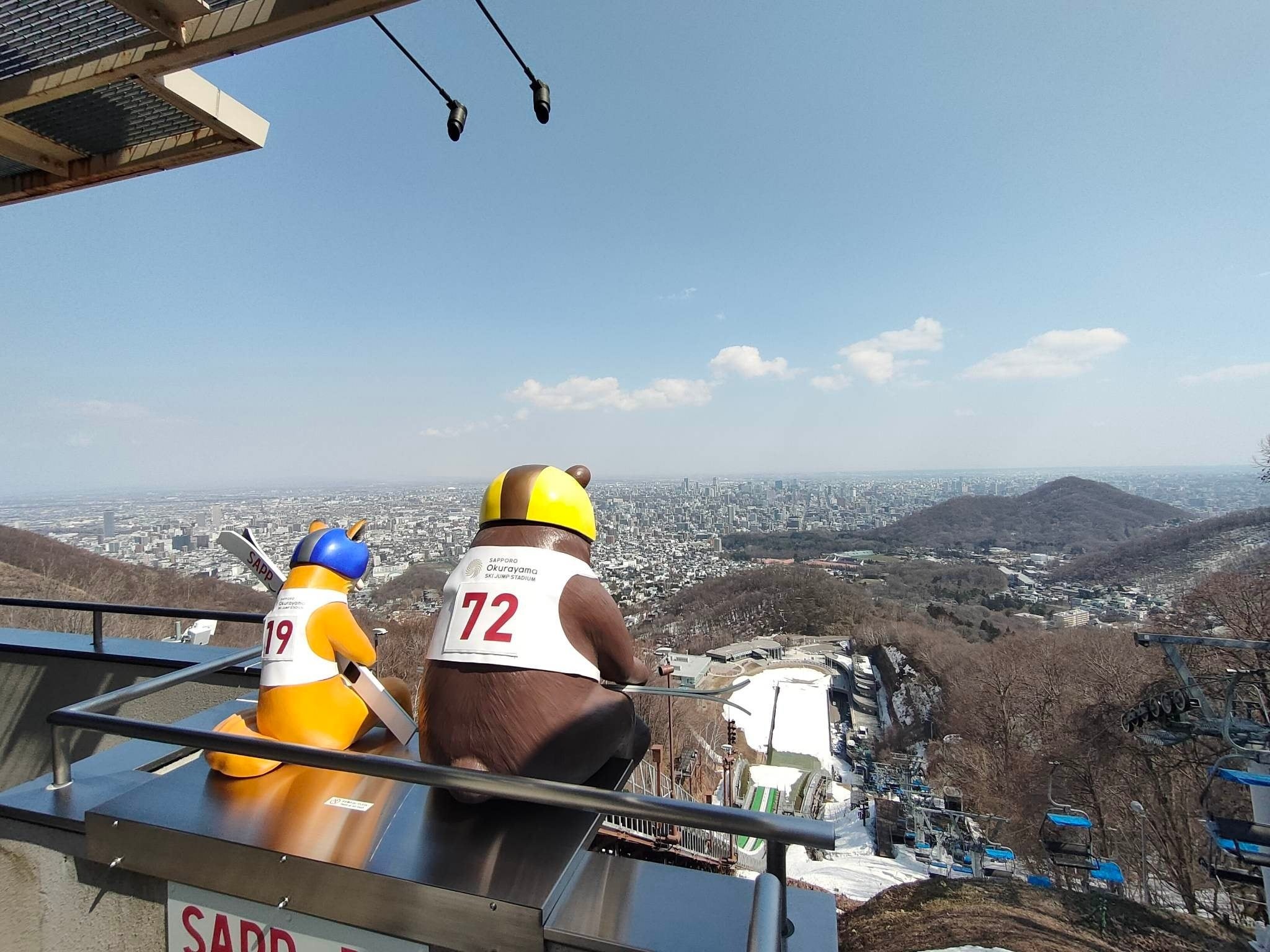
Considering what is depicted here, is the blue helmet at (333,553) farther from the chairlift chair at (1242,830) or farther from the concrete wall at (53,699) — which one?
the chairlift chair at (1242,830)

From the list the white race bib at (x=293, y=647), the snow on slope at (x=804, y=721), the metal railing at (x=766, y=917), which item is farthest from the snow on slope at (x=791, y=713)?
the metal railing at (x=766, y=917)

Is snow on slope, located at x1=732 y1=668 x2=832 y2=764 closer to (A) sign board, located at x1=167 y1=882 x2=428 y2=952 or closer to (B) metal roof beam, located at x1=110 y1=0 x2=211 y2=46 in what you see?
(A) sign board, located at x1=167 y1=882 x2=428 y2=952

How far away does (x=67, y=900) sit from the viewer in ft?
5.88

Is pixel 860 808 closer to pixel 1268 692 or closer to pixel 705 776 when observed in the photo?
pixel 705 776

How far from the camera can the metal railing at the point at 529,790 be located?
3.53 ft

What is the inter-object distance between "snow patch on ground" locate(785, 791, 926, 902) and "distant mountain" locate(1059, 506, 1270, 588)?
16644 millimetres

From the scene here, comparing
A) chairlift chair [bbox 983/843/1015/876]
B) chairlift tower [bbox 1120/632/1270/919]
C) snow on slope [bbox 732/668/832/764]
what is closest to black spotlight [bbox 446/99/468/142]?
chairlift tower [bbox 1120/632/1270/919]

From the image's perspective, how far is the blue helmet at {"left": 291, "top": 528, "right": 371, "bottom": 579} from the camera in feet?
7.35

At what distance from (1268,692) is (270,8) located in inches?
478

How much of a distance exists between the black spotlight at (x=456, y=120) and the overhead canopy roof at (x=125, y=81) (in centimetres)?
63

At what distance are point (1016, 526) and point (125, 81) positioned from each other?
72.0m

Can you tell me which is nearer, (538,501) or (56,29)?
(538,501)

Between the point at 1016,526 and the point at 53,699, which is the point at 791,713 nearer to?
the point at 53,699

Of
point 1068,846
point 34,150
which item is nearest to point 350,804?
point 34,150
